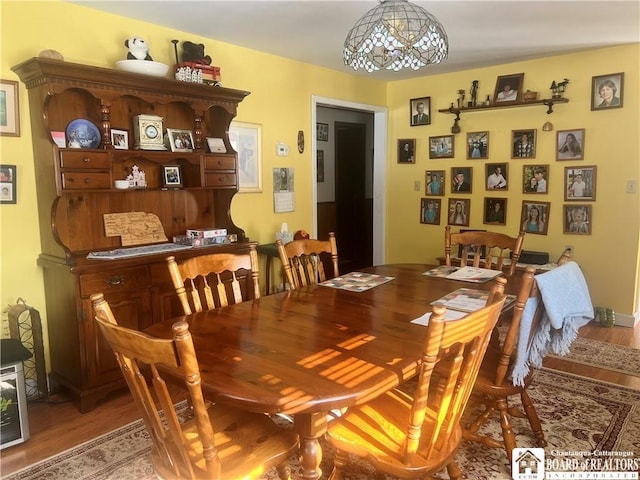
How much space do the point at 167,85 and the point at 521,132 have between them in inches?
124

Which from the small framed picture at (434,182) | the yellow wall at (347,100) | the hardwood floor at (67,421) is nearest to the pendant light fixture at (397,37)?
the yellow wall at (347,100)

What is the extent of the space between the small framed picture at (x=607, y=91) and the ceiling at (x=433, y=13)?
0.87 feet

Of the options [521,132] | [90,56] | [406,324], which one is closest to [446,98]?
[521,132]

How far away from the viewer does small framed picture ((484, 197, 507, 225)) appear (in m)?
4.57

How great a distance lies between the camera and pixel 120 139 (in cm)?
297

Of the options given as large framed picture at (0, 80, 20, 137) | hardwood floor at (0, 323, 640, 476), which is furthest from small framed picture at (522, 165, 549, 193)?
large framed picture at (0, 80, 20, 137)

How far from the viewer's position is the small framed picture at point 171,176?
126 inches

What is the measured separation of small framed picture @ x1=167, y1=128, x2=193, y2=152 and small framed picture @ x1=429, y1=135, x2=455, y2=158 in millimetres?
2672

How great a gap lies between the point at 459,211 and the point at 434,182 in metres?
0.41

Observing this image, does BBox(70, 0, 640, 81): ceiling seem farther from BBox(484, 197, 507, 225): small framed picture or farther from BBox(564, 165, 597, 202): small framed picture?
BBox(484, 197, 507, 225): small framed picture

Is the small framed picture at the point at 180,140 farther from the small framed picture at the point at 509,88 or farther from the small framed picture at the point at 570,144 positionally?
the small framed picture at the point at 570,144

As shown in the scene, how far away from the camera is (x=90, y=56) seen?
293cm

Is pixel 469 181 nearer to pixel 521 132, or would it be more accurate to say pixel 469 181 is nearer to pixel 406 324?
pixel 521 132

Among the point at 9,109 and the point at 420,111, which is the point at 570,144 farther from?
the point at 9,109
